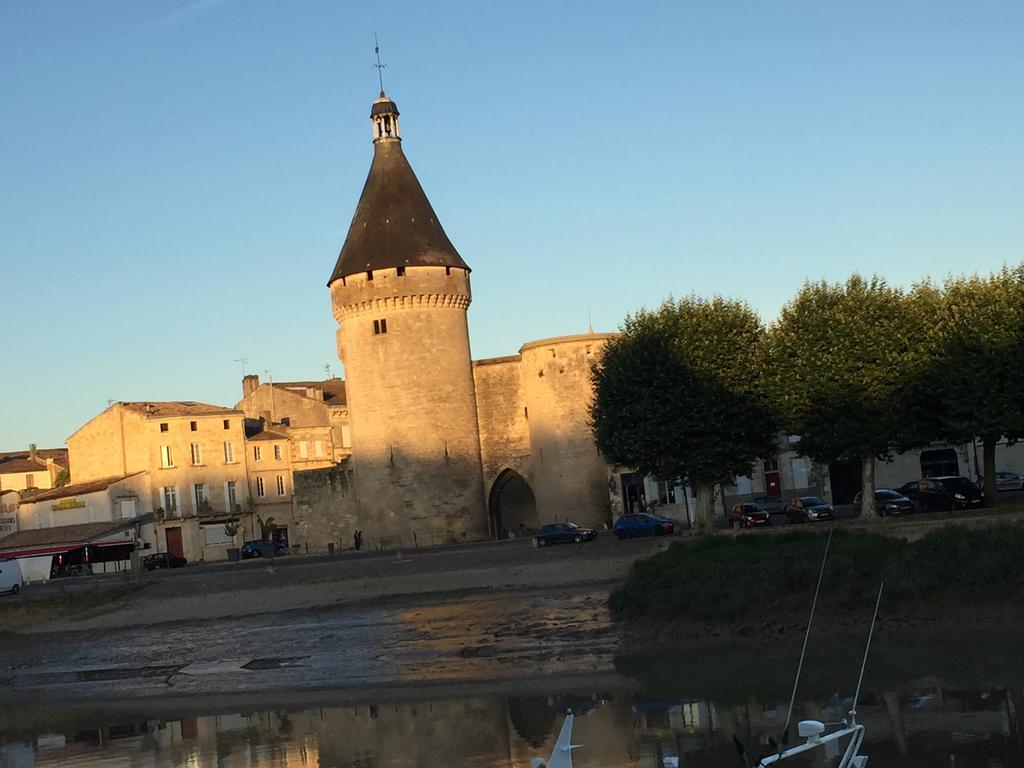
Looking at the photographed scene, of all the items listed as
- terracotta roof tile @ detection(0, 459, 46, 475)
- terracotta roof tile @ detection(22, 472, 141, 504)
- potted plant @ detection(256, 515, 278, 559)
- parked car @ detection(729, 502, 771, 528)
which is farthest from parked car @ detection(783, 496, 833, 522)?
terracotta roof tile @ detection(0, 459, 46, 475)

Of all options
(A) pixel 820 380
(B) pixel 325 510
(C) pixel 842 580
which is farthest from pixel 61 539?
(C) pixel 842 580

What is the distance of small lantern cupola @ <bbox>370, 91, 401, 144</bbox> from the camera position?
55.5m

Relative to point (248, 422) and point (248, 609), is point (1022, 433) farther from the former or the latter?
point (248, 422)

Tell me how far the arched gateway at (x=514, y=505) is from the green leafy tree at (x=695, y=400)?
17.6 m

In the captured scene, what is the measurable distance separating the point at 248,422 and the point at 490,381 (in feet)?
66.7

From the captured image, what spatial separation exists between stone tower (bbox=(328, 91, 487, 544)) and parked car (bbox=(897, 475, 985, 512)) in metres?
19.4

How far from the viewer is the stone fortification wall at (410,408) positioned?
173ft

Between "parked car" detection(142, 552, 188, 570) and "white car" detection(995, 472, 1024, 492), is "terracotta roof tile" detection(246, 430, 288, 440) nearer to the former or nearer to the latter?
"parked car" detection(142, 552, 188, 570)

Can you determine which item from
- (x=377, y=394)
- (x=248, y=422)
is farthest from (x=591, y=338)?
(x=248, y=422)

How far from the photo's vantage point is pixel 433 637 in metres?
28.0

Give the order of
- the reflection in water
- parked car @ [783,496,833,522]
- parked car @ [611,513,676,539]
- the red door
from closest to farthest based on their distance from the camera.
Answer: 1. the reflection in water
2. parked car @ [783,496,833,522]
3. parked car @ [611,513,676,539]
4. the red door

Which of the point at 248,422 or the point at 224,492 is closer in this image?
the point at 224,492

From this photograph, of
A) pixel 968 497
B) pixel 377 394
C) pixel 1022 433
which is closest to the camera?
pixel 1022 433

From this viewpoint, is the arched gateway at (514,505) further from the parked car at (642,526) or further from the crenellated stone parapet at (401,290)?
the parked car at (642,526)
